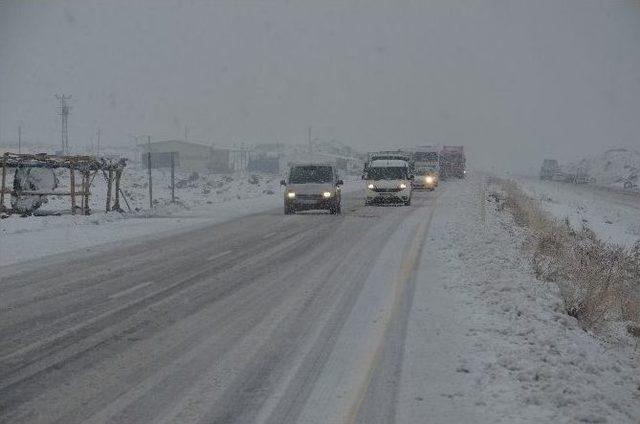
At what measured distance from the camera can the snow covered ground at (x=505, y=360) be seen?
201 inches

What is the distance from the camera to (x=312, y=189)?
26203mm

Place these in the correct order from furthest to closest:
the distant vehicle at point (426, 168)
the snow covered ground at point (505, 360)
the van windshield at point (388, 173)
→ the distant vehicle at point (426, 168)
the van windshield at point (388, 173)
the snow covered ground at point (505, 360)

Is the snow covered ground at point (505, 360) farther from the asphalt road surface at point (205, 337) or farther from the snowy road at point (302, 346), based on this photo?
the asphalt road surface at point (205, 337)

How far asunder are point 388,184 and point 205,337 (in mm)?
24334

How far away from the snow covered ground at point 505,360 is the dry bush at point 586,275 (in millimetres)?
447

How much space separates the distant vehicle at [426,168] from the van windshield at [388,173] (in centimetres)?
1502

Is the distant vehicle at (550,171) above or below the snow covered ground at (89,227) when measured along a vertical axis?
above

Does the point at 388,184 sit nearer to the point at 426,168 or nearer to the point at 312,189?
the point at 312,189

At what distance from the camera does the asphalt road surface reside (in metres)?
5.21

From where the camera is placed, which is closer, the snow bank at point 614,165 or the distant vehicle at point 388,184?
the distant vehicle at point 388,184

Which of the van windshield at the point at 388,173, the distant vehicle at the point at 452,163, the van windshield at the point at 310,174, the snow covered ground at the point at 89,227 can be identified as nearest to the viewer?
the snow covered ground at the point at 89,227

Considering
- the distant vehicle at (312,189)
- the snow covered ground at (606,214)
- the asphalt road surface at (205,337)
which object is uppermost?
the distant vehicle at (312,189)

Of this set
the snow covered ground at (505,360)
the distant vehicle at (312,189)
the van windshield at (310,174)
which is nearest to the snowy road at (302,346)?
the snow covered ground at (505,360)

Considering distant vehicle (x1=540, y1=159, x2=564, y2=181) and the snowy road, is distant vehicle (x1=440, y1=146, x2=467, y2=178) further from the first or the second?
the snowy road
